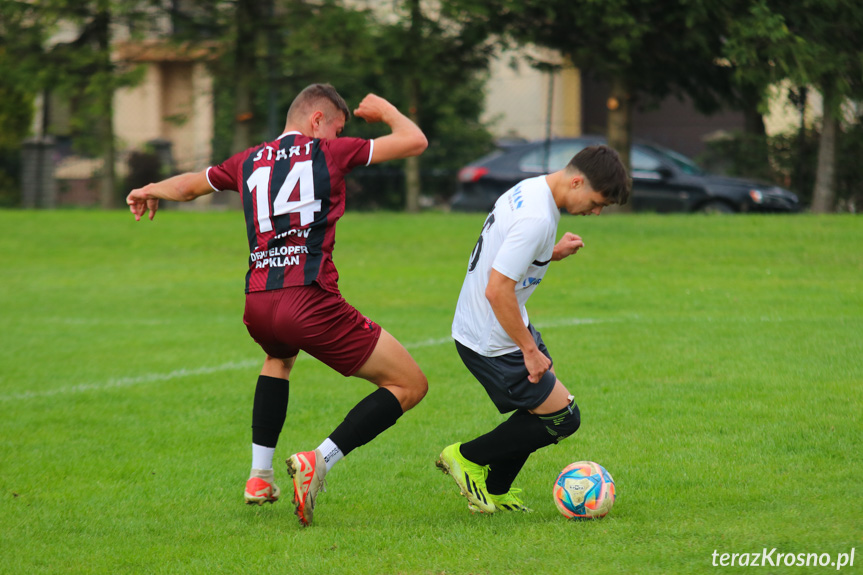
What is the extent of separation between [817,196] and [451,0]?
7.59 meters

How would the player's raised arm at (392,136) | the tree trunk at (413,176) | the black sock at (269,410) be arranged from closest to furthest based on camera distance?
the player's raised arm at (392,136)
the black sock at (269,410)
the tree trunk at (413,176)

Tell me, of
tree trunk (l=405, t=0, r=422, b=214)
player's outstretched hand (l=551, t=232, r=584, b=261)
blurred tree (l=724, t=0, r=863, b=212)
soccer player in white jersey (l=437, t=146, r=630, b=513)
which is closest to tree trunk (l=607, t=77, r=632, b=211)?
blurred tree (l=724, t=0, r=863, b=212)

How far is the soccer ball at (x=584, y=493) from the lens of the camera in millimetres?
4270

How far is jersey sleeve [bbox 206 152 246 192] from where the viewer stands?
176 inches

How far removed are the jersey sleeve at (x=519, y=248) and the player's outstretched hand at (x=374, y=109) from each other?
75 cm

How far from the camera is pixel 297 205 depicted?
4199 mm

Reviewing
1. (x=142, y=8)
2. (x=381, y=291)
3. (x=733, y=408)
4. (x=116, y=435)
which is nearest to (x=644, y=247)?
(x=381, y=291)

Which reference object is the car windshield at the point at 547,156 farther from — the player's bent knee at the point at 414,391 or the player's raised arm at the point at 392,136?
the player's raised arm at the point at 392,136

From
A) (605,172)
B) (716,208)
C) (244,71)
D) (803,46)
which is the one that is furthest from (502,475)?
(244,71)

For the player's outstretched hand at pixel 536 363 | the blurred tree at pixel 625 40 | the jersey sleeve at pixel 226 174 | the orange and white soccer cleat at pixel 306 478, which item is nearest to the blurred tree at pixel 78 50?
the blurred tree at pixel 625 40

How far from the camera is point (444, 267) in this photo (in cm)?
1456

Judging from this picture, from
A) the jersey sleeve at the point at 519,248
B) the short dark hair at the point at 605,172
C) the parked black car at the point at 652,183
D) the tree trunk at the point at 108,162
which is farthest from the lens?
the tree trunk at the point at 108,162

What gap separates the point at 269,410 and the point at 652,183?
51.5 ft

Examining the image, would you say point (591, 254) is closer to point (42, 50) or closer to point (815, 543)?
point (815, 543)
